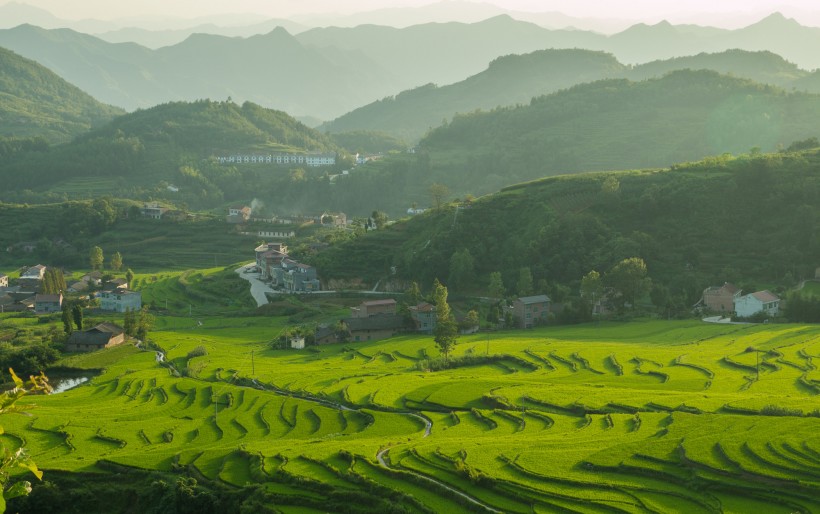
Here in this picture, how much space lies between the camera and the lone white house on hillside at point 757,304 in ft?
221

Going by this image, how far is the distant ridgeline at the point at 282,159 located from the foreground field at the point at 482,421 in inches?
4492

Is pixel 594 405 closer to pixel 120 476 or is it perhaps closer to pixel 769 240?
pixel 120 476

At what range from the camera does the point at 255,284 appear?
297 ft

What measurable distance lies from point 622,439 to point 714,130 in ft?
436

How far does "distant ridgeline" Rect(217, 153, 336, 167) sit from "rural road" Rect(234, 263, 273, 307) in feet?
259

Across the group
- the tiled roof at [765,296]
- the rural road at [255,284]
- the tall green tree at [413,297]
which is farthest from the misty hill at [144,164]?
the tiled roof at [765,296]

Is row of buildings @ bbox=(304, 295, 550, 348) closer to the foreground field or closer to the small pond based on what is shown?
the foreground field

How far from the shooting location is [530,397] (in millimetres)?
43688

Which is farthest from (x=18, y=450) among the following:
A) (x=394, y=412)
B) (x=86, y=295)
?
(x=86, y=295)

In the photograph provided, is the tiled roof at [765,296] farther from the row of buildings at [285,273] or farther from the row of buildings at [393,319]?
the row of buildings at [285,273]

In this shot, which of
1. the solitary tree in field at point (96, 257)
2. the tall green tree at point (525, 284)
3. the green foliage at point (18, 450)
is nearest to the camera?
the green foliage at point (18, 450)

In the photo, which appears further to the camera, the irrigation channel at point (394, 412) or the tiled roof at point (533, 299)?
the tiled roof at point (533, 299)

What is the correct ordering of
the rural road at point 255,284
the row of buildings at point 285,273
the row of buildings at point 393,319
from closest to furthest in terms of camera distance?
the row of buildings at point 393,319 < the rural road at point 255,284 < the row of buildings at point 285,273

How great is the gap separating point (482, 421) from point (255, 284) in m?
53.2
